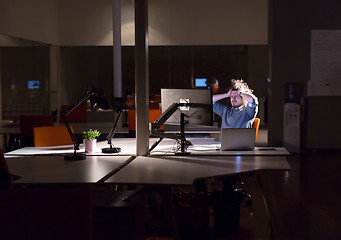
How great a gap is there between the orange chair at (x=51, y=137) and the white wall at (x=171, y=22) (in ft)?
19.7

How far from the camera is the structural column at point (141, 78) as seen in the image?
12.7ft

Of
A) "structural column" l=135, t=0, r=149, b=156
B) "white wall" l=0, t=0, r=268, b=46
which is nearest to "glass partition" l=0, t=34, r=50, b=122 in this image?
"white wall" l=0, t=0, r=268, b=46

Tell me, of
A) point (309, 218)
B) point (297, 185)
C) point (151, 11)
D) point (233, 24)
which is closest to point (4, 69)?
point (151, 11)

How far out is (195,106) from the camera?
14.0 ft

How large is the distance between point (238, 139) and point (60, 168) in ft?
5.24

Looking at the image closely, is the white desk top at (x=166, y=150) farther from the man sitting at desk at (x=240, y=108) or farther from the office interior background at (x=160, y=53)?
the office interior background at (x=160, y=53)

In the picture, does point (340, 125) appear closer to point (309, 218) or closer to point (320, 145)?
point (320, 145)

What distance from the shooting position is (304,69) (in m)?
8.64

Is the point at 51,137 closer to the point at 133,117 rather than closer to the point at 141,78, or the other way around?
the point at 141,78

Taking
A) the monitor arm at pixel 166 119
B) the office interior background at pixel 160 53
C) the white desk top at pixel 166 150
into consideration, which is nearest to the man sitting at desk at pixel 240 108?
the white desk top at pixel 166 150

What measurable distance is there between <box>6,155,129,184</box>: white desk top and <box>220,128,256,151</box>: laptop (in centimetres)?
90

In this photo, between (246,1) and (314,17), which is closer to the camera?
(314,17)

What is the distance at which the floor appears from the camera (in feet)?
13.3

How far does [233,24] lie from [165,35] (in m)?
1.61
